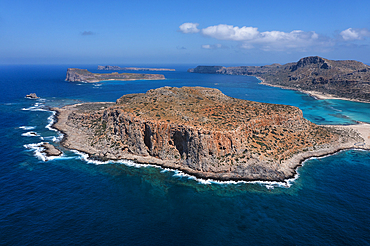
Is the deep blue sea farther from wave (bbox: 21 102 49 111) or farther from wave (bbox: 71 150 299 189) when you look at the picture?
wave (bbox: 21 102 49 111)

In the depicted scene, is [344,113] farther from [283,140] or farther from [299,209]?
[299,209]

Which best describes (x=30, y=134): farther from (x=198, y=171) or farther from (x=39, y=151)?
(x=198, y=171)

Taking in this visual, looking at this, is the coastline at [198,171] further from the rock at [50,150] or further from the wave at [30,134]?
the wave at [30,134]

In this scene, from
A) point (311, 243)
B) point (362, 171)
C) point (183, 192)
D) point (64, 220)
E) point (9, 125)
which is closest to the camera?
point (311, 243)

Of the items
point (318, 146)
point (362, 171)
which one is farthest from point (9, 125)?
point (362, 171)

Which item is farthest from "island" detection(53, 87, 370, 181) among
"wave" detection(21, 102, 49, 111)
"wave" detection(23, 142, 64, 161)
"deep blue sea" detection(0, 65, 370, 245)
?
"wave" detection(21, 102, 49, 111)

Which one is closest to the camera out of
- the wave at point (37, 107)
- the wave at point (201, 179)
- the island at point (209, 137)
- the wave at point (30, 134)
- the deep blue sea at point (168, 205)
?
the deep blue sea at point (168, 205)

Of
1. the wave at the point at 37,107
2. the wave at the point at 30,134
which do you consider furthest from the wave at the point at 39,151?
the wave at the point at 37,107
